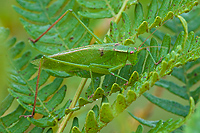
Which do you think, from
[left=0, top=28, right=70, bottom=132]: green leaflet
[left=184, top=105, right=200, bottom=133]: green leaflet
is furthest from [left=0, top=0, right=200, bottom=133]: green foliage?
[left=184, top=105, right=200, bottom=133]: green leaflet

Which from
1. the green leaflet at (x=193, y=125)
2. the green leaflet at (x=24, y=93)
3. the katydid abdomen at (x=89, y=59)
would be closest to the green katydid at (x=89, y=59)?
the katydid abdomen at (x=89, y=59)

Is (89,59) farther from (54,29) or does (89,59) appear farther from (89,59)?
(54,29)

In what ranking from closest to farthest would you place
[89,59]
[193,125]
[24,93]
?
[193,125]
[24,93]
[89,59]

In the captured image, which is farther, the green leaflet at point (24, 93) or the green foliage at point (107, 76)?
the green leaflet at point (24, 93)

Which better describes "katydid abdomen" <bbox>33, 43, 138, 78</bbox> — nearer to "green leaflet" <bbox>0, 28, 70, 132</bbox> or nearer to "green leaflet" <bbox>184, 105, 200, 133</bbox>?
"green leaflet" <bbox>0, 28, 70, 132</bbox>

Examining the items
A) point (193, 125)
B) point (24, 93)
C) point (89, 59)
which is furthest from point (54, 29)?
point (193, 125)

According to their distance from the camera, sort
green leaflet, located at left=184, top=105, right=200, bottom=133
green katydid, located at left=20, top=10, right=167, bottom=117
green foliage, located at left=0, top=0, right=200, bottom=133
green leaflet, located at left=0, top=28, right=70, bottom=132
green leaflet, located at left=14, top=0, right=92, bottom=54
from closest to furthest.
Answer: green leaflet, located at left=184, top=105, right=200, bottom=133
green foliage, located at left=0, top=0, right=200, bottom=133
green leaflet, located at left=0, top=28, right=70, bottom=132
green katydid, located at left=20, top=10, right=167, bottom=117
green leaflet, located at left=14, top=0, right=92, bottom=54

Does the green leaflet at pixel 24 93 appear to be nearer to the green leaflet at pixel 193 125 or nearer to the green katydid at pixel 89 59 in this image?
the green katydid at pixel 89 59
